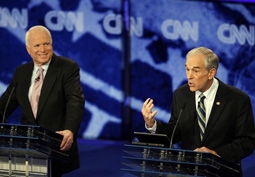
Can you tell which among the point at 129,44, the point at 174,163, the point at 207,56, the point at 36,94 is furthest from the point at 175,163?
the point at 129,44

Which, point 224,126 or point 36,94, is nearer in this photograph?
point 224,126

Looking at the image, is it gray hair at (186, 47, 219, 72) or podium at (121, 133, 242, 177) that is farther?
gray hair at (186, 47, 219, 72)

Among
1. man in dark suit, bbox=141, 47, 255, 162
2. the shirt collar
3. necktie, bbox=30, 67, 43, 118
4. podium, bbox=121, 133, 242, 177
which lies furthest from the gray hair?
necktie, bbox=30, 67, 43, 118

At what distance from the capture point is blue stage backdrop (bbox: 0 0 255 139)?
9625 mm

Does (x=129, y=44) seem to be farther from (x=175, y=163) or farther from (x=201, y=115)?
(x=175, y=163)

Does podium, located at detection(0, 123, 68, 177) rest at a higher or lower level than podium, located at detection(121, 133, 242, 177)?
higher

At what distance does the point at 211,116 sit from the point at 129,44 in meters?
4.41

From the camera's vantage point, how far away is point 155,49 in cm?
973

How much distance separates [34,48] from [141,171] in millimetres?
1528

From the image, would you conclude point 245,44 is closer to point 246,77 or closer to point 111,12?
point 246,77

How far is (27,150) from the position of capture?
5.02m

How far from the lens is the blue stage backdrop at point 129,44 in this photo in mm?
9625

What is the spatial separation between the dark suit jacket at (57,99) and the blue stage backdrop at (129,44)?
379 cm

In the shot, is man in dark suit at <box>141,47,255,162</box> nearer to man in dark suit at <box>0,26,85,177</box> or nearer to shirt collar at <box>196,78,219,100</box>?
shirt collar at <box>196,78,219,100</box>
